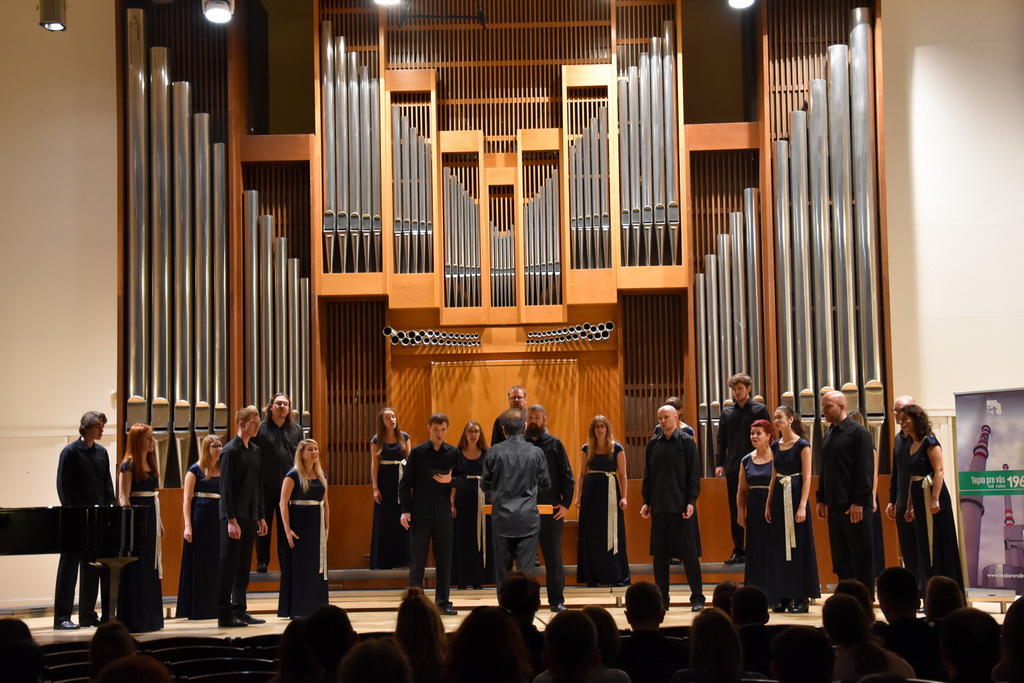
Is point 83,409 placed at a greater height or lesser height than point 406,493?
greater

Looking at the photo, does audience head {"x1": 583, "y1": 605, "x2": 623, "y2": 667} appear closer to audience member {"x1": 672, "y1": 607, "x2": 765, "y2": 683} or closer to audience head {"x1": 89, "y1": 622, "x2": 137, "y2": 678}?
audience member {"x1": 672, "y1": 607, "x2": 765, "y2": 683}

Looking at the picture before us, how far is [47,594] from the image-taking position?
33.7 feet

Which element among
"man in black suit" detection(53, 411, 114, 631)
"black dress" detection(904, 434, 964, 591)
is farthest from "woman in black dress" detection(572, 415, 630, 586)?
"man in black suit" detection(53, 411, 114, 631)

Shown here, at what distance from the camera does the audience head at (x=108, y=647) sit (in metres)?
3.55

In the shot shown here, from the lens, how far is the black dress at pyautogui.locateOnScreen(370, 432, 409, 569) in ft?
30.8

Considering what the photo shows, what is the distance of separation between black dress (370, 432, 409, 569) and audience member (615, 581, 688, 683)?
565 centimetres

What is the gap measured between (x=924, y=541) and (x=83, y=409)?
7.28 meters

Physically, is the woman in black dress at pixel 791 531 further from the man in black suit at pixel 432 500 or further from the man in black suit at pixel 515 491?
the man in black suit at pixel 432 500

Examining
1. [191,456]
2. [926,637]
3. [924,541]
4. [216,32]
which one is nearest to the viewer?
[926,637]

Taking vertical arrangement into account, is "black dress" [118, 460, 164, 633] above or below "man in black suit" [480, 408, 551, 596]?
below

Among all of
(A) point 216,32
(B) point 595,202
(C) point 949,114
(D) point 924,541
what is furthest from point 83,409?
(C) point 949,114

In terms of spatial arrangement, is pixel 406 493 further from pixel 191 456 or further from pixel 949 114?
pixel 949 114

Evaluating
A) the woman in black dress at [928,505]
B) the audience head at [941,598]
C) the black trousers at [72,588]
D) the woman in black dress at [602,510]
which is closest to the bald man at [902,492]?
the woman in black dress at [928,505]

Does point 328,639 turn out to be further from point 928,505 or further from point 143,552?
point 928,505
